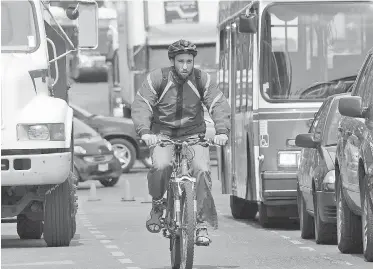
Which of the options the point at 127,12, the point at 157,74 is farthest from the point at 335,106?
the point at 127,12

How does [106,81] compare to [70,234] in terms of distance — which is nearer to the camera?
[70,234]

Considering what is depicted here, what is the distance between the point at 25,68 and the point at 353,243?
13.1 feet

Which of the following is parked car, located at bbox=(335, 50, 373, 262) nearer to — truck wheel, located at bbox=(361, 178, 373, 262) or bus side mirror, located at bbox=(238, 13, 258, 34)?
truck wheel, located at bbox=(361, 178, 373, 262)

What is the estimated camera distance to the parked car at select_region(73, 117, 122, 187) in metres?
31.6

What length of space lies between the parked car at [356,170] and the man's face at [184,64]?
53.1 inches

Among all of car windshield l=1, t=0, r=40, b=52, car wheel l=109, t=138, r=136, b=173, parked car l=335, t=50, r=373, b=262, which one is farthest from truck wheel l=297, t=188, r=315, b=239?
car wheel l=109, t=138, r=136, b=173

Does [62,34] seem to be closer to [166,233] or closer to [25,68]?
[25,68]

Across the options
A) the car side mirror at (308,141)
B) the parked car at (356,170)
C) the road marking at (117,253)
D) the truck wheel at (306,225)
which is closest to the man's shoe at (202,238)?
the parked car at (356,170)

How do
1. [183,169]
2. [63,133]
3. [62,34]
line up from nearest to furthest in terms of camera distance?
[183,169] < [63,133] < [62,34]

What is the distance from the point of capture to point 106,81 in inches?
1921

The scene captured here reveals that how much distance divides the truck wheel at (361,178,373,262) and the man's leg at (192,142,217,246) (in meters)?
1.32

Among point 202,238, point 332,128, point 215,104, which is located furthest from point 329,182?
point 202,238

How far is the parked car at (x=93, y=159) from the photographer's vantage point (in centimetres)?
3161

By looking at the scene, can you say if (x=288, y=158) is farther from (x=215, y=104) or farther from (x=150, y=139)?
Answer: (x=150, y=139)
